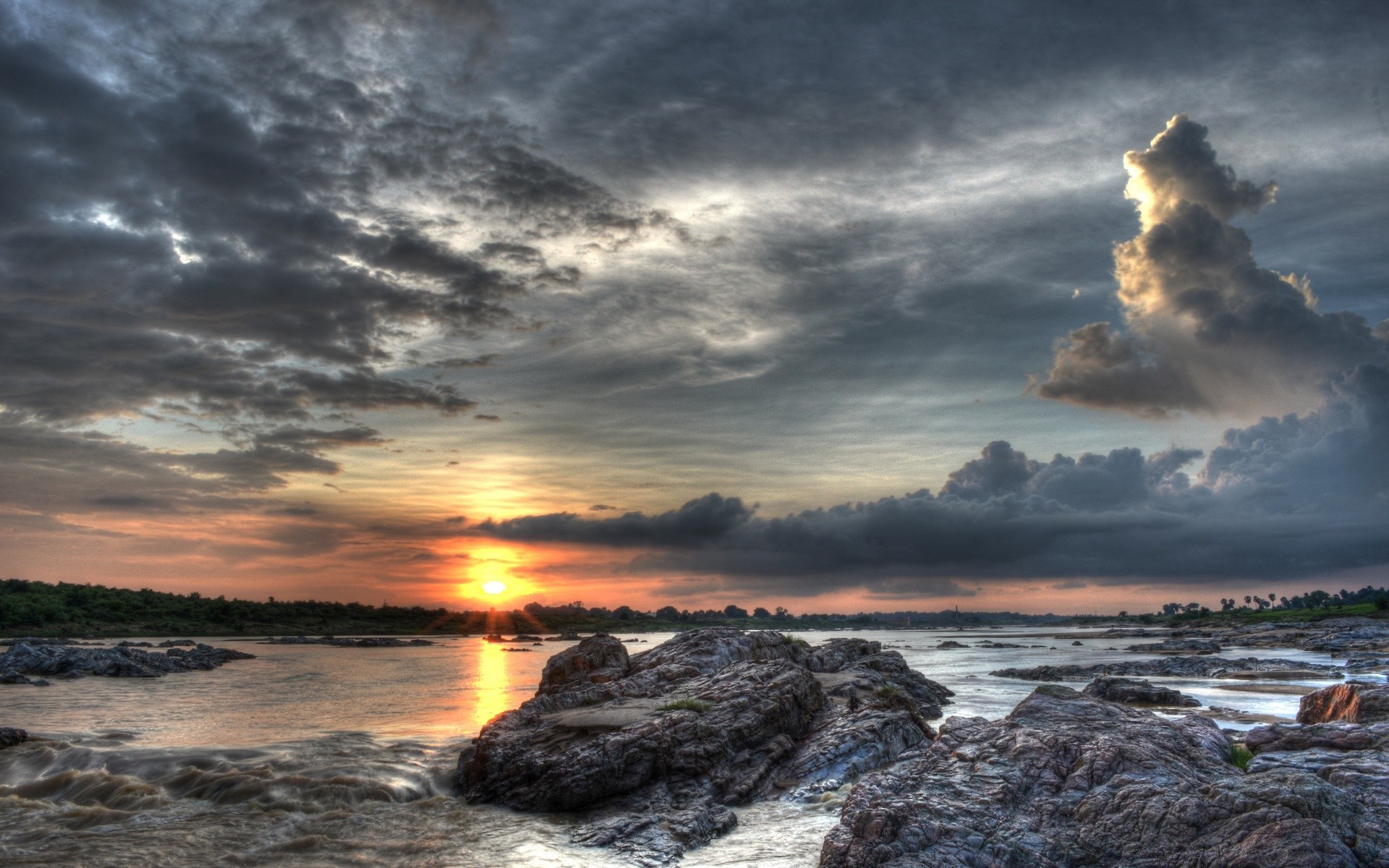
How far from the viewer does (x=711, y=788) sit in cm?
2031

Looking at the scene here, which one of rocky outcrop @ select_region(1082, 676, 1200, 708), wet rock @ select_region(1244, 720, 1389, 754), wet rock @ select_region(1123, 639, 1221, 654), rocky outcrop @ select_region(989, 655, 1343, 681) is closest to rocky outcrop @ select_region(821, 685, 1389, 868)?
wet rock @ select_region(1244, 720, 1389, 754)

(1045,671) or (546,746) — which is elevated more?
(546,746)

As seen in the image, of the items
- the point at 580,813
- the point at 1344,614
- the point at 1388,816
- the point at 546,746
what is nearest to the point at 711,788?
the point at 580,813

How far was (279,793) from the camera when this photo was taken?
21.8 m

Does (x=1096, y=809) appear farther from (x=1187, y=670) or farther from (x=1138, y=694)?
(x=1187, y=670)

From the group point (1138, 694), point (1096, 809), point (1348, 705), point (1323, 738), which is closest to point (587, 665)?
point (1096, 809)

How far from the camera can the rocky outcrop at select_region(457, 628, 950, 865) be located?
18.7 m

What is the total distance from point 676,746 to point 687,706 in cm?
245

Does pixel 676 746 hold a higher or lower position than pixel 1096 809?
lower

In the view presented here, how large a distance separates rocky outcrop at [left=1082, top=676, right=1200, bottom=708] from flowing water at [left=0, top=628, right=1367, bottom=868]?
289cm

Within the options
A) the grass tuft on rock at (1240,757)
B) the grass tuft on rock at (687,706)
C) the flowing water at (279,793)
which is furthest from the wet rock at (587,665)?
the grass tuft on rock at (1240,757)

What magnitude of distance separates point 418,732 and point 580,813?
58.8ft

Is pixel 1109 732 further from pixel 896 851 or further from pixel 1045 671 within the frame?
pixel 1045 671

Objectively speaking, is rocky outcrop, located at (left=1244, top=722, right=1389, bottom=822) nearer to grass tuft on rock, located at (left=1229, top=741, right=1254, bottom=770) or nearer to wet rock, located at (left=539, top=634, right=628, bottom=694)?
grass tuft on rock, located at (left=1229, top=741, right=1254, bottom=770)
